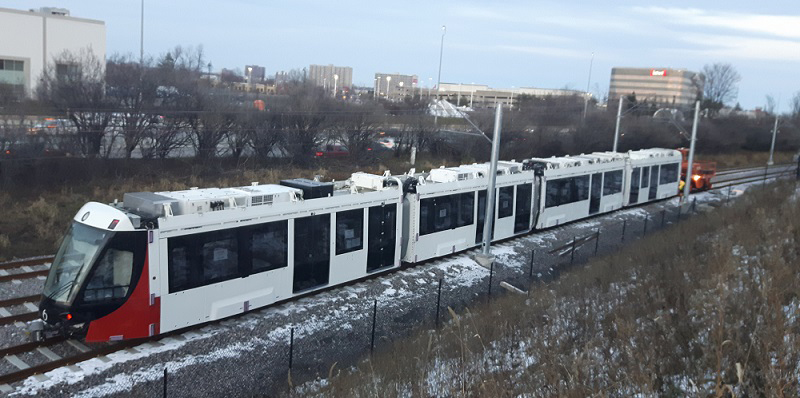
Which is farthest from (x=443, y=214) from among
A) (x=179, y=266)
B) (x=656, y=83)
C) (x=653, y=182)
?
(x=656, y=83)

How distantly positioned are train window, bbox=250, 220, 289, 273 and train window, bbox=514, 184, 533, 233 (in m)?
10.8

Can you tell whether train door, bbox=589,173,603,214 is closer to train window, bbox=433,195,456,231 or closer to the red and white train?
the red and white train

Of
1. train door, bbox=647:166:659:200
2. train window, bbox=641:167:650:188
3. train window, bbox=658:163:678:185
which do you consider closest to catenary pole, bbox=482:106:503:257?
train window, bbox=641:167:650:188

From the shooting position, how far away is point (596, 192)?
27.6 meters

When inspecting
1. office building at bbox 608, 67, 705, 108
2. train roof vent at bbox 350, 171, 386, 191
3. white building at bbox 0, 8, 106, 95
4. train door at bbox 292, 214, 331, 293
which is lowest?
train door at bbox 292, 214, 331, 293

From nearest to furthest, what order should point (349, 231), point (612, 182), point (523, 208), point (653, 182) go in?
point (349, 231)
point (523, 208)
point (612, 182)
point (653, 182)

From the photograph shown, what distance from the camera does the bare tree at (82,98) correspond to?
2781 centimetres

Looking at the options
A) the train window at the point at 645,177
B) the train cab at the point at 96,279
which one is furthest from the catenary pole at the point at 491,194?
the train window at the point at 645,177

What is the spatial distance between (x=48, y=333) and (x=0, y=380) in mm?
2021

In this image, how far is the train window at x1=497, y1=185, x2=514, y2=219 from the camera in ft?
70.6

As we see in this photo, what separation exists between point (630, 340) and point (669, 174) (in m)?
28.2

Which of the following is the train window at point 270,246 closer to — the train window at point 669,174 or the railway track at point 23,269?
the railway track at point 23,269

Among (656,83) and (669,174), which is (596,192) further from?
(656,83)

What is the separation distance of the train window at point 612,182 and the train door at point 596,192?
1.77 feet
